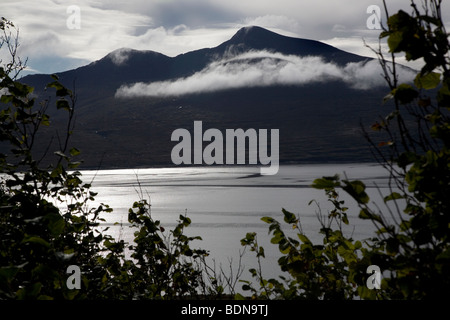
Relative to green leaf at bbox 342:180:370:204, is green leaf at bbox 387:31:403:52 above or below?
above

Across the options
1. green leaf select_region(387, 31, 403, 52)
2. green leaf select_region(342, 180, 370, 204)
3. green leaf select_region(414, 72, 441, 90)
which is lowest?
green leaf select_region(342, 180, 370, 204)

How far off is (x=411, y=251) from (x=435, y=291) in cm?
17

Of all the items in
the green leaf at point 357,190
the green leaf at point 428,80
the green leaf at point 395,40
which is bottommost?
the green leaf at point 357,190

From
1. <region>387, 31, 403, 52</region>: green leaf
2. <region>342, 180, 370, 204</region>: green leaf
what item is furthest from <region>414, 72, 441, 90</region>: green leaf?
<region>342, 180, 370, 204</region>: green leaf

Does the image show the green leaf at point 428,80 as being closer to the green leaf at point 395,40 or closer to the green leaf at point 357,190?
the green leaf at point 395,40

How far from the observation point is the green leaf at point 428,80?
5.67ft

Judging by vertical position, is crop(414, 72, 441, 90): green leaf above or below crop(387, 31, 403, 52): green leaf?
below

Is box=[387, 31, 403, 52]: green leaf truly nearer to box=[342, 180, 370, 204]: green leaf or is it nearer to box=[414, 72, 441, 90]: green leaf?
box=[414, 72, 441, 90]: green leaf

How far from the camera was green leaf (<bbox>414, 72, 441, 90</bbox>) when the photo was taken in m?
1.73

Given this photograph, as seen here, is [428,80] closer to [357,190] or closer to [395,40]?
[395,40]

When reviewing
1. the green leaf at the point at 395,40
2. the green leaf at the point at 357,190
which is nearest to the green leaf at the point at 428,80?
the green leaf at the point at 395,40

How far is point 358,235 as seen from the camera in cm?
2448
